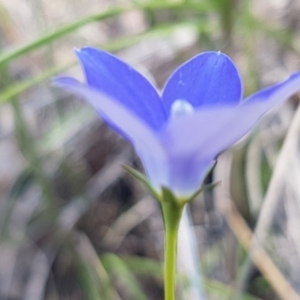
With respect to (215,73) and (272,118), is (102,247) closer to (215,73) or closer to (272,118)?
(272,118)

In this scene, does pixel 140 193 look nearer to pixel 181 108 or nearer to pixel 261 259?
pixel 261 259

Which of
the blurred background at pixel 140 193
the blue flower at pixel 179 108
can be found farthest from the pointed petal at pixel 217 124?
the blurred background at pixel 140 193

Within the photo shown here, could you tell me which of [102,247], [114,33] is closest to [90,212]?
[102,247]

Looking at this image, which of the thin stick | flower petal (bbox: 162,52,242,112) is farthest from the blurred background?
flower petal (bbox: 162,52,242,112)

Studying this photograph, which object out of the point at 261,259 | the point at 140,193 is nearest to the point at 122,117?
the point at 261,259

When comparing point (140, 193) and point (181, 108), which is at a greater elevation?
point (181, 108)
